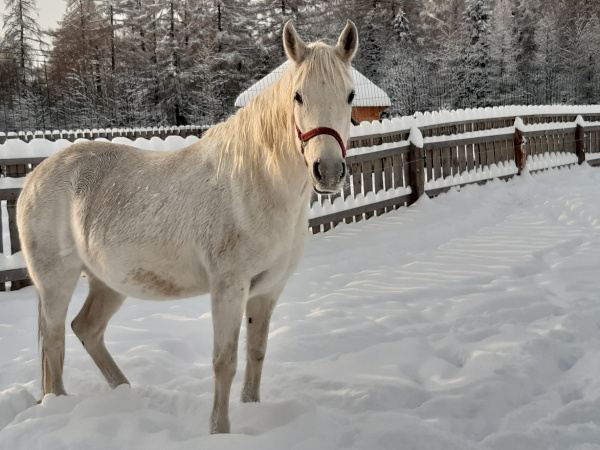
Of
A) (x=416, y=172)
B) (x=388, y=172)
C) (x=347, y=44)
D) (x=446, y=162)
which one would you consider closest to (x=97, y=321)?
(x=347, y=44)

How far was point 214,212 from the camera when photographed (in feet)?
8.13

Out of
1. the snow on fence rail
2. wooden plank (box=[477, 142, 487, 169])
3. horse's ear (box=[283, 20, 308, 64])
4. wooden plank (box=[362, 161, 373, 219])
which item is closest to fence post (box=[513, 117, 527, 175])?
the snow on fence rail

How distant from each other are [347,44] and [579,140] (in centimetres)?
1304

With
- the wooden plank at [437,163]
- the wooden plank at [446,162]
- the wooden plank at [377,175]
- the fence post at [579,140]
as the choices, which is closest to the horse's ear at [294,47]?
the wooden plank at [377,175]

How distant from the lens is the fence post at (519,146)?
1120 centimetres

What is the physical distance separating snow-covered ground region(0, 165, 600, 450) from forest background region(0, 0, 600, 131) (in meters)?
25.9

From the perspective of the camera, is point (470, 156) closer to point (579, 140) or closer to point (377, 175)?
point (377, 175)

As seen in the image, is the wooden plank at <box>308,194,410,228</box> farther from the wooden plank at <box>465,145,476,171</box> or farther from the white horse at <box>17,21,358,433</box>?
the white horse at <box>17,21,358,433</box>

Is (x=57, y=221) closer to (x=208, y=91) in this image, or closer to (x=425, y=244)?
(x=425, y=244)

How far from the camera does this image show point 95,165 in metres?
3.04

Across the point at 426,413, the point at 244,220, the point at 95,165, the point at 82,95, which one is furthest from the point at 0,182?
the point at 82,95

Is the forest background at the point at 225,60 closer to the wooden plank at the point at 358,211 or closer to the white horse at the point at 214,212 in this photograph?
the wooden plank at the point at 358,211

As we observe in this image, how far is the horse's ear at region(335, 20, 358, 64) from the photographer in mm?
2408

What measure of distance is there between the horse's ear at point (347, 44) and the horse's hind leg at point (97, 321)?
6.66ft
